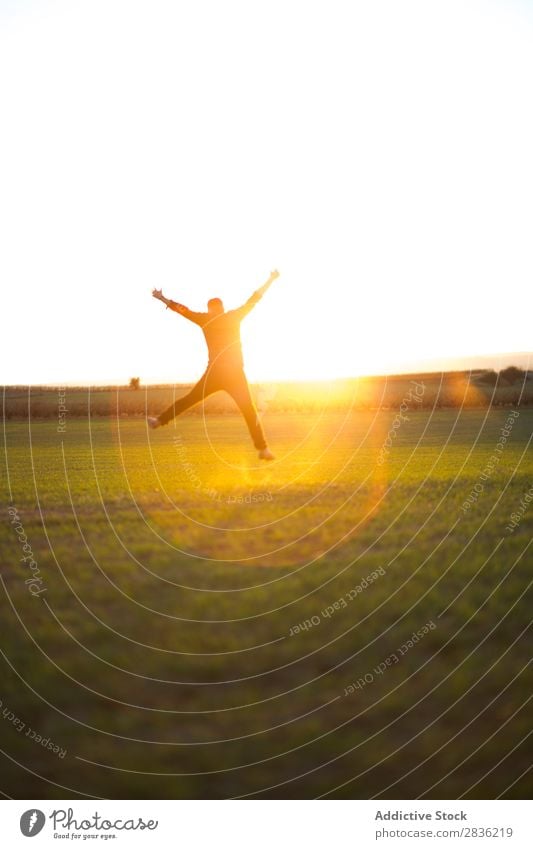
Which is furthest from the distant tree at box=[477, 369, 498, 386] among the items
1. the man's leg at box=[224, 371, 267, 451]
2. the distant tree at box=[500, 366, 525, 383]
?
the man's leg at box=[224, 371, 267, 451]

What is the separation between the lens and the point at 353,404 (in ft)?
136

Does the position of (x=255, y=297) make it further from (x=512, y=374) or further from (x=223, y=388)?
(x=512, y=374)

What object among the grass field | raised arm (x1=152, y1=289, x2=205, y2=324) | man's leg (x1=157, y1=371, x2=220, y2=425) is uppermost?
raised arm (x1=152, y1=289, x2=205, y2=324)

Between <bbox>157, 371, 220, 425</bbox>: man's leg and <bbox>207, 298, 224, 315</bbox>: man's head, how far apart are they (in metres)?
1.05

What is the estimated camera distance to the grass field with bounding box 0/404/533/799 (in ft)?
14.9

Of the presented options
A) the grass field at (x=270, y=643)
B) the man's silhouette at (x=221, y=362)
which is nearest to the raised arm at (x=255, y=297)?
the man's silhouette at (x=221, y=362)

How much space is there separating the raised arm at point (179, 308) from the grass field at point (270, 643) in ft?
9.86

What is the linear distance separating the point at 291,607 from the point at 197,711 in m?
1.93

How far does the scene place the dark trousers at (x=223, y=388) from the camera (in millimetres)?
13438

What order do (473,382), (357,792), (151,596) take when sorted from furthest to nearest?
(473,382)
(151,596)
(357,792)

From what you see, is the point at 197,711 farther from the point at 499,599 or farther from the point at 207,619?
the point at 499,599

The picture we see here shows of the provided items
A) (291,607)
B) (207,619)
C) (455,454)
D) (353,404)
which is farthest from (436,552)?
(353,404)

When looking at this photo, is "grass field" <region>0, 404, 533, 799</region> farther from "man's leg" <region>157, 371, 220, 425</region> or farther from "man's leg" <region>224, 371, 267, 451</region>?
"man's leg" <region>157, 371, 220, 425</region>

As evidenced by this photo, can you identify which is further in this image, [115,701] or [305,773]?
[115,701]
